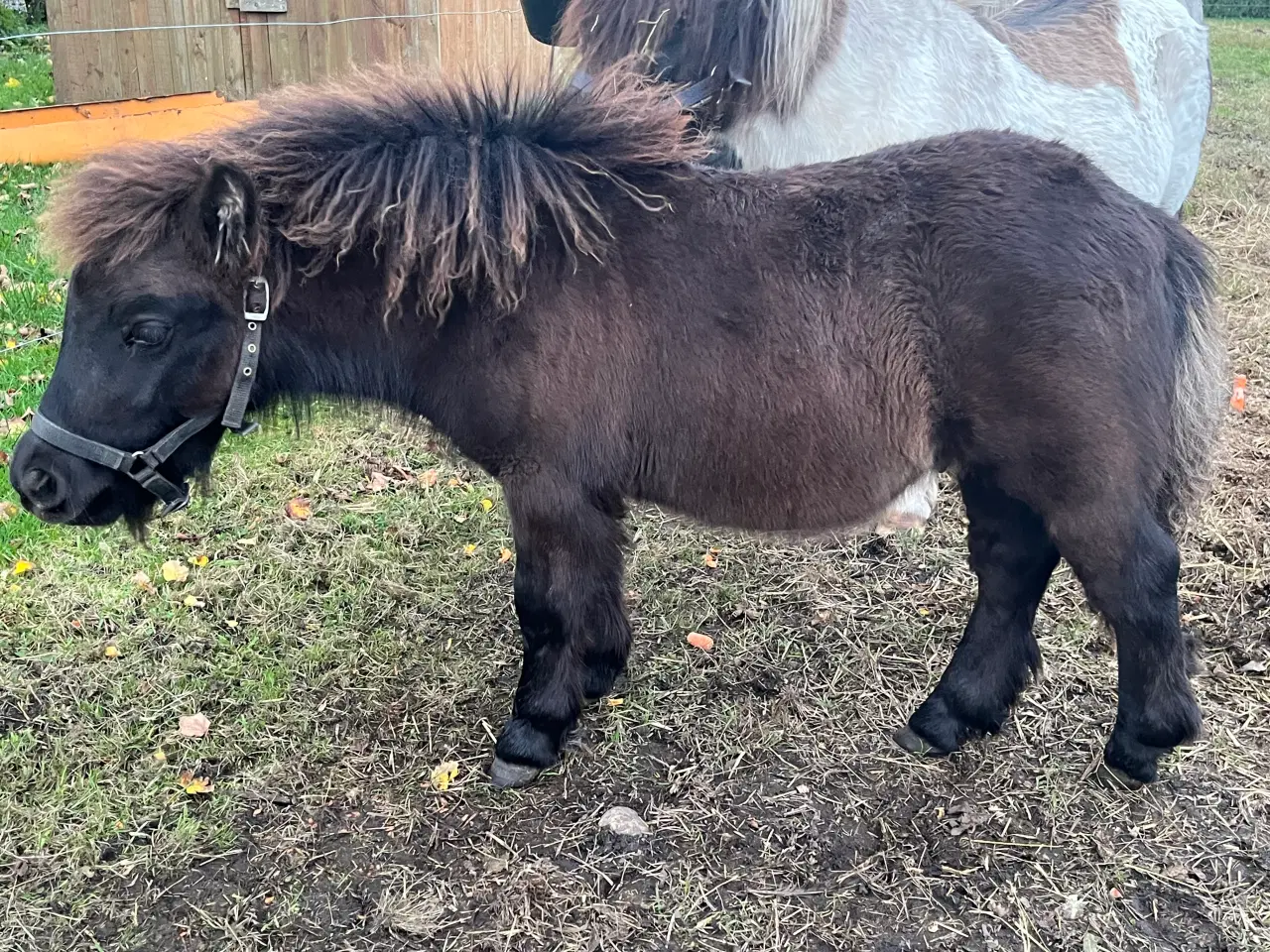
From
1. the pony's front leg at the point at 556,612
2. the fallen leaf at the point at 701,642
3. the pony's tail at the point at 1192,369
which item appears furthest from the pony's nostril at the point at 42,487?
the pony's tail at the point at 1192,369

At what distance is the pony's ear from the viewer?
6.85ft

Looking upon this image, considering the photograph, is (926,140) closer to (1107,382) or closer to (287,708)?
(1107,382)

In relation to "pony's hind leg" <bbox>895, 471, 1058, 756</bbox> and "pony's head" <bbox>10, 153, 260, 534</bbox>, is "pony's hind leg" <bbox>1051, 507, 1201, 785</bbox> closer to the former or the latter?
"pony's hind leg" <bbox>895, 471, 1058, 756</bbox>

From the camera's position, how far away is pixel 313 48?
794cm

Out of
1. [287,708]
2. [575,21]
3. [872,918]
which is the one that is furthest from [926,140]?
[287,708]

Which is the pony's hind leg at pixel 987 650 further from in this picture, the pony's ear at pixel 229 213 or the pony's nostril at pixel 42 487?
the pony's nostril at pixel 42 487

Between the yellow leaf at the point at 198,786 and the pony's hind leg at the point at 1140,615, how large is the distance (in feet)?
7.50

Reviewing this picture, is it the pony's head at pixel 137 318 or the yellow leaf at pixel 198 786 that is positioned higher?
the pony's head at pixel 137 318

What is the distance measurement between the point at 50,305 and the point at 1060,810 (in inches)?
205

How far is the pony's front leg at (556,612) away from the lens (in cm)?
245

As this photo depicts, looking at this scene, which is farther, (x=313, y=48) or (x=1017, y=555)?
(x=313, y=48)

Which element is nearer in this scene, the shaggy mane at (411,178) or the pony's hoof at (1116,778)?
the shaggy mane at (411,178)

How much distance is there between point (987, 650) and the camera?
9.19 ft

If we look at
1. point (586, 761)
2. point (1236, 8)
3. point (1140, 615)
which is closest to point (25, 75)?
point (586, 761)
